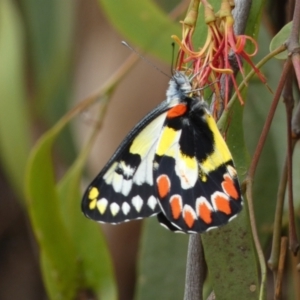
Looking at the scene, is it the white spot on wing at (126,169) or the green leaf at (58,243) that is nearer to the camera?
the white spot on wing at (126,169)

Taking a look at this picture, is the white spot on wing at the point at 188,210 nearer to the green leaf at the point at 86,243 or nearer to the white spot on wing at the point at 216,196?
the white spot on wing at the point at 216,196

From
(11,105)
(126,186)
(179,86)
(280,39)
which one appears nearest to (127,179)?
(126,186)

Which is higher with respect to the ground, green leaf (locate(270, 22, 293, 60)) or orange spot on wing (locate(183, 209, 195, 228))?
green leaf (locate(270, 22, 293, 60))

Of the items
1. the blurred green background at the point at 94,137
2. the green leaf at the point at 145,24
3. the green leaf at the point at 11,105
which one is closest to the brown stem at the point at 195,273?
the blurred green background at the point at 94,137

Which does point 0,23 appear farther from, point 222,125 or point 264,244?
point 222,125

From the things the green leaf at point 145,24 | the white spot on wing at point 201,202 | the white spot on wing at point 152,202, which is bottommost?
the white spot on wing at point 201,202

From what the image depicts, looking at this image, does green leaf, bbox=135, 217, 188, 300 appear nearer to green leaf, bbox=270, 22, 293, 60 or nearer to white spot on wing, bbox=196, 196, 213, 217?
white spot on wing, bbox=196, 196, 213, 217

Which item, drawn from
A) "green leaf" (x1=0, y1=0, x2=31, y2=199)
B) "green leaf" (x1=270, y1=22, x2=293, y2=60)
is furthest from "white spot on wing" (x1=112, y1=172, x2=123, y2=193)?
"green leaf" (x1=0, y1=0, x2=31, y2=199)
